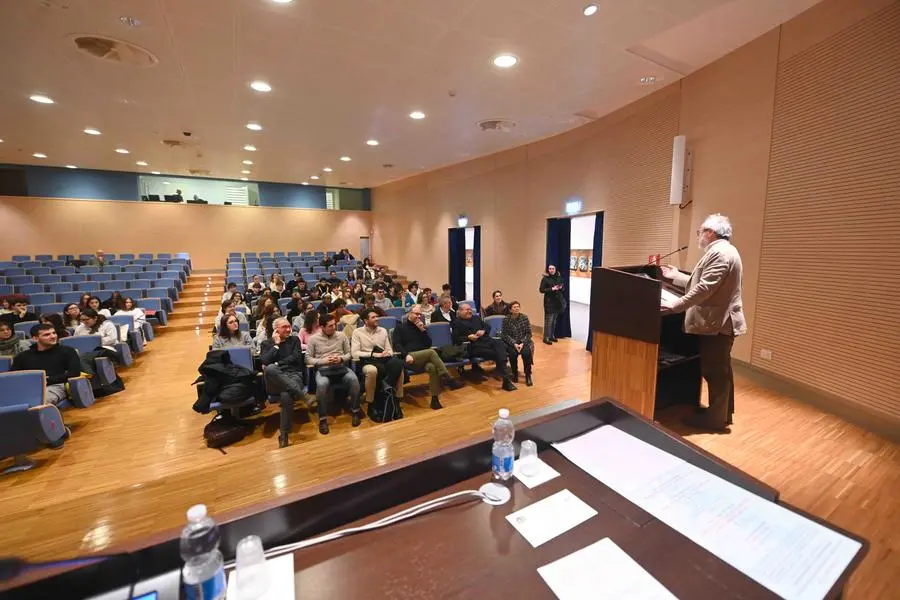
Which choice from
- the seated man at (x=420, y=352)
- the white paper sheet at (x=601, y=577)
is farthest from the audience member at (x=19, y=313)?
the white paper sheet at (x=601, y=577)

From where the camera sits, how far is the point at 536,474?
123 cm

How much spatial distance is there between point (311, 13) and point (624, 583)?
4.33 m

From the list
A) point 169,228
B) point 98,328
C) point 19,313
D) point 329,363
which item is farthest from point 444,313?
point 169,228

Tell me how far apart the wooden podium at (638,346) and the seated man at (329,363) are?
7.74 feet

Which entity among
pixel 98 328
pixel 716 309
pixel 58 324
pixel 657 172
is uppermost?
pixel 657 172

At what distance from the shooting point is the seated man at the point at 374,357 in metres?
4.00

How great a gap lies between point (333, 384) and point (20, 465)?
256 centimetres

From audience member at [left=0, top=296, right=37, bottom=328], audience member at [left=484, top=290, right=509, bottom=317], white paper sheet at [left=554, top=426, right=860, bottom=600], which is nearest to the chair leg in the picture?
audience member at [left=0, top=296, right=37, bottom=328]

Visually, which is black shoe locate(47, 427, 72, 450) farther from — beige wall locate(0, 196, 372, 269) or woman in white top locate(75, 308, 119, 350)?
beige wall locate(0, 196, 372, 269)

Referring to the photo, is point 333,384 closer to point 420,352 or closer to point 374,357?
point 374,357

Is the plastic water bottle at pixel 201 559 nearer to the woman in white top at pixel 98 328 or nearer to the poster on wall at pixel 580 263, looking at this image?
the woman in white top at pixel 98 328

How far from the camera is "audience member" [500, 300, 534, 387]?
493 cm

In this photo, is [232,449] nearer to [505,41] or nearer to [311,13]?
[311,13]

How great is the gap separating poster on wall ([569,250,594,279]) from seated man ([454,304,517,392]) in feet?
11.2
